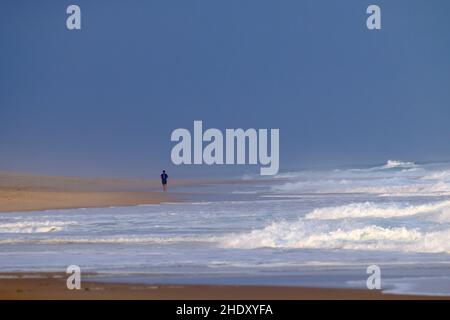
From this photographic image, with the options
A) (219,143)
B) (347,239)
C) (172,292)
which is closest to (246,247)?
(347,239)

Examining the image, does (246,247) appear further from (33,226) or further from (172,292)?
(33,226)

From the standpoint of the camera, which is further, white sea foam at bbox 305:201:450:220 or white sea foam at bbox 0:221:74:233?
white sea foam at bbox 305:201:450:220

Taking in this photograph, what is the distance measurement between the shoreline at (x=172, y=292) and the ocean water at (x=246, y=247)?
369 millimetres

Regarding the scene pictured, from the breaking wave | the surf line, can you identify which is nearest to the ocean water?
the breaking wave

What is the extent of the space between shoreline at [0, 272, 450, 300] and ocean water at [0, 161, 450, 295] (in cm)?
37

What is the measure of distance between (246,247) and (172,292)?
14.5ft

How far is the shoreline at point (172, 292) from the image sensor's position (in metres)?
10.3

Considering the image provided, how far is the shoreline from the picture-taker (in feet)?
33.8

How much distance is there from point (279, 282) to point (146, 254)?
332cm

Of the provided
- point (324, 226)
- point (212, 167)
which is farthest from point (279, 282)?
point (212, 167)

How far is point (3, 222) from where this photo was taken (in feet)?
71.1

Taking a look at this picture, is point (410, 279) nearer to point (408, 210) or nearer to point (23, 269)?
point (23, 269)

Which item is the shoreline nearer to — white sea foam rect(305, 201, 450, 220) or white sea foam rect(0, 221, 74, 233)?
white sea foam rect(0, 221, 74, 233)

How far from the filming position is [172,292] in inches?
422
